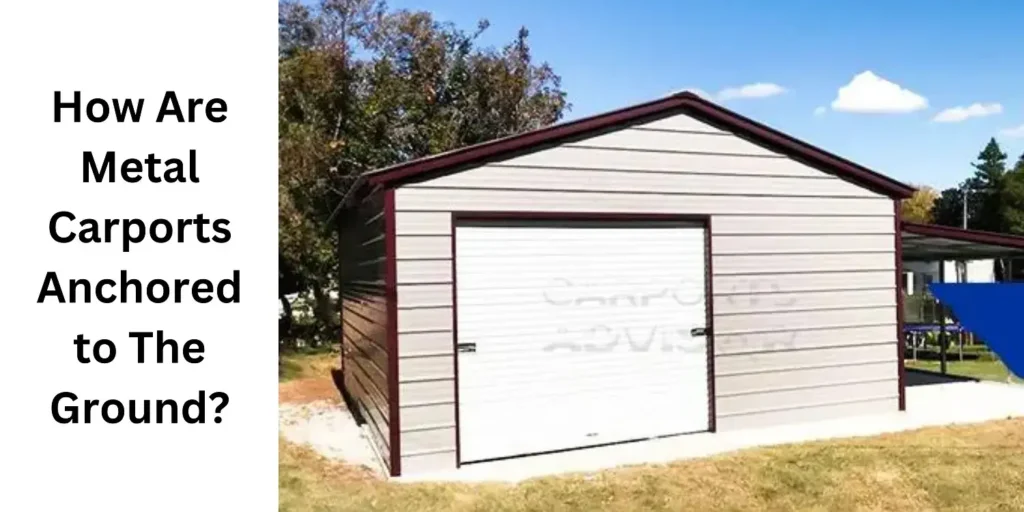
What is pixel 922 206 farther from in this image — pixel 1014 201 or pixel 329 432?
pixel 329 432

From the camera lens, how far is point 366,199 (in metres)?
8.16

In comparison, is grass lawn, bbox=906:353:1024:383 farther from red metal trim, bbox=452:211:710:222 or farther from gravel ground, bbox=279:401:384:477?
gravel ground, bbox=279:401:384:477

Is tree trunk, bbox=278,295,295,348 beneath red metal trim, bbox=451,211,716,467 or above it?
beneath

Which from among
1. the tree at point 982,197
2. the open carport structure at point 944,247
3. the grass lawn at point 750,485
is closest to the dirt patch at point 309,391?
the grass lawn at point 750,485

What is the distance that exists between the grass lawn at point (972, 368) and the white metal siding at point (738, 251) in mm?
3832

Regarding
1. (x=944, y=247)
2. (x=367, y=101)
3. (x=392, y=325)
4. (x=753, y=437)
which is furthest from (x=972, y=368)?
(x=367, y=101)

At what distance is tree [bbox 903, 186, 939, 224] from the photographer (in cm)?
5675

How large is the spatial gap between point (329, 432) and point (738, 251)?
4.84 metres

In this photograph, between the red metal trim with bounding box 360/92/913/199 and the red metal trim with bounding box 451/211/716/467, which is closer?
the red metal trim with bounding box 360/92/913/199

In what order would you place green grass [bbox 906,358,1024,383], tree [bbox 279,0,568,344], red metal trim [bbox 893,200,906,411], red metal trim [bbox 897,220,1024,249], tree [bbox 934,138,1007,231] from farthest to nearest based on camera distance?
tree [bbox 934,138,1007,231]
tree [bbox 279,0,568,344]
green grass [bbox 906,358,1024,383]
red metal trim [bbox 897,220,1024,249]
red metal trim [bbox 893,200,906,411]

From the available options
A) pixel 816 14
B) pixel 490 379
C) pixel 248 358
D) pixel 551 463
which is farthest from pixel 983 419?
pixel 816 14

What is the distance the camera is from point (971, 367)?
13.0 meters

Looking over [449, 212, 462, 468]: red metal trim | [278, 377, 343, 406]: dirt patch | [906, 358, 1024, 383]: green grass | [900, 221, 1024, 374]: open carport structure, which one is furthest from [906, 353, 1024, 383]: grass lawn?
[278, 377, 343, 406]: dirt patch

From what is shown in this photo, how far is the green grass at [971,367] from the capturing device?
1158cm
